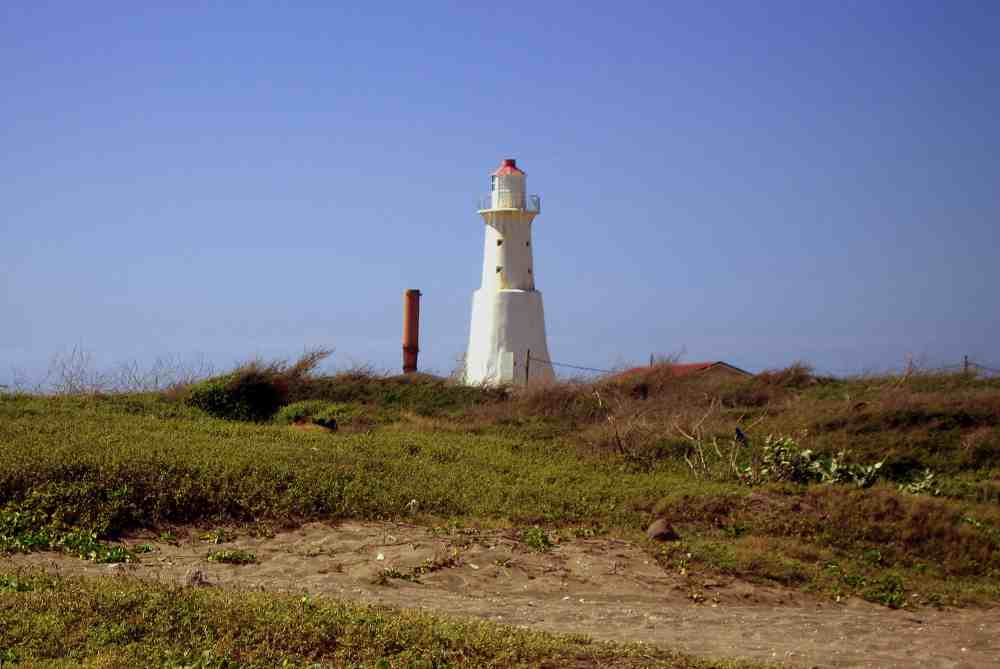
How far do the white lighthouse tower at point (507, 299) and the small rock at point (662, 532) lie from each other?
18771 millimetres

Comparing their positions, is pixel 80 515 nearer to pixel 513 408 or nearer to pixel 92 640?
pixel 92 640

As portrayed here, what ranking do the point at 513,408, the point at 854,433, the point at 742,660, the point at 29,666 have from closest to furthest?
the point at 29,666
the point at 742,660
the point at 854,433
the point at 513,408

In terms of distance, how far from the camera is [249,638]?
6969 millimetres

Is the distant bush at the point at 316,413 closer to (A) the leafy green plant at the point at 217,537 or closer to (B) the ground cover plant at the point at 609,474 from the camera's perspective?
(B) the ground cover plant at the point at 609,474

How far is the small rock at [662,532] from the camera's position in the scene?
12.2 m

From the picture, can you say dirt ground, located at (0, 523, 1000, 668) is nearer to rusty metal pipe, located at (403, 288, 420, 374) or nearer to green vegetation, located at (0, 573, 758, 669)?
green vegetation, located at (0, 573, 758, 669)

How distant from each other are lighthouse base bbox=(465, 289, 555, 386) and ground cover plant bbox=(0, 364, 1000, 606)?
908 cm

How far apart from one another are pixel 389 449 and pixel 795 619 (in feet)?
26.1

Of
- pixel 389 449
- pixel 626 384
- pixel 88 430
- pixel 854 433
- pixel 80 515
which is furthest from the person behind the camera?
pixel 626 384

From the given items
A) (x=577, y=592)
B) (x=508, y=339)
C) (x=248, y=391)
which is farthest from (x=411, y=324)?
(x=577, y=592)

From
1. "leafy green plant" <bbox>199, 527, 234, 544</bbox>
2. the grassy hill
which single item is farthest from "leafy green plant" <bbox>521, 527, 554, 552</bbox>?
"leafy green plant" <bbox>199, 527, 234, 544</bbox>

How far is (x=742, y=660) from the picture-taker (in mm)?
7551

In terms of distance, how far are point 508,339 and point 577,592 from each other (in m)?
21.6

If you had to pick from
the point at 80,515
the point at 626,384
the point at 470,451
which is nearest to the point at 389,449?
the point at 470,451
